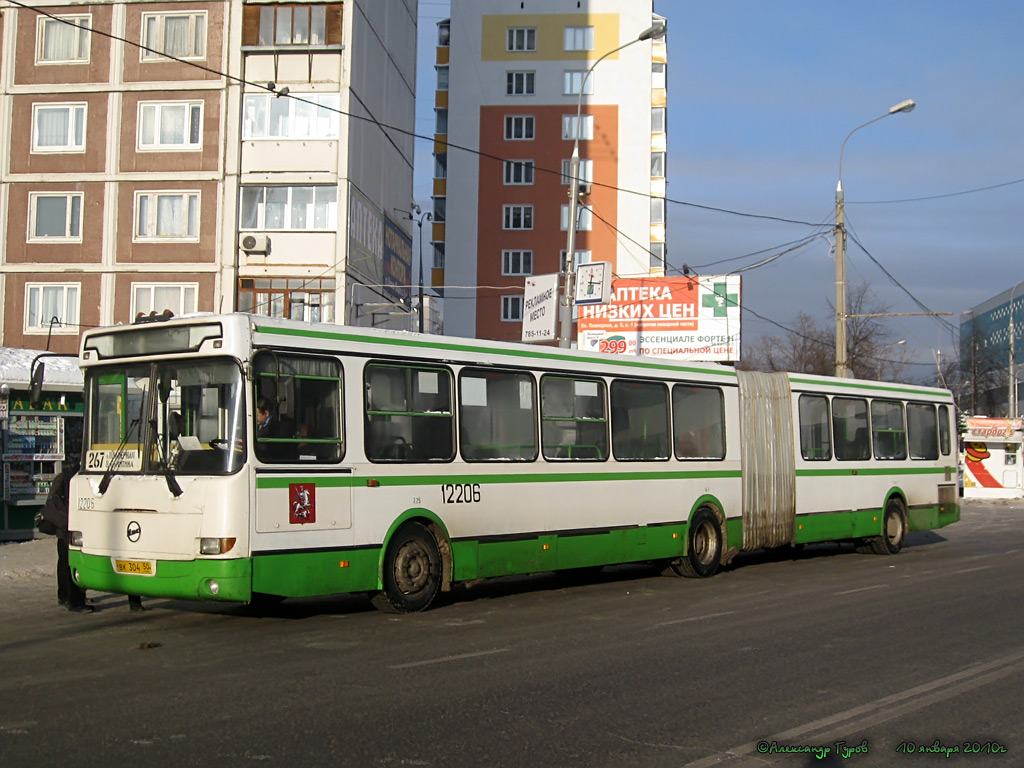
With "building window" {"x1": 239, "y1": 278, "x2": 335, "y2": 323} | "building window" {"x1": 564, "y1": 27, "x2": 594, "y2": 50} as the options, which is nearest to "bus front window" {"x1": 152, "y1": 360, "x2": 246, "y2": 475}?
"building window" {"x1": 239, "y1": 278, "x2": 335, "y2": 323}

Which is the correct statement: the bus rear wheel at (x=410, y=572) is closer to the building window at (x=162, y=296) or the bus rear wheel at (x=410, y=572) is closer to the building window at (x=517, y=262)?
the building window at (x=162, y=296)

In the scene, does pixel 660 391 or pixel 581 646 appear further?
pixel 660 391

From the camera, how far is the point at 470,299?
62.7 meters

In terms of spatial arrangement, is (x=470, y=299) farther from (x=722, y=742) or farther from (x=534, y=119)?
(x=722, y=742)

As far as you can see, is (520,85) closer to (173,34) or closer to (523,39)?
(523,39)

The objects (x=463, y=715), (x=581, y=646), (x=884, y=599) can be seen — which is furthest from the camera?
(x=884, y=599)

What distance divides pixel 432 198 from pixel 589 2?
14277 mm

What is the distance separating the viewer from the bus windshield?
1027 cm

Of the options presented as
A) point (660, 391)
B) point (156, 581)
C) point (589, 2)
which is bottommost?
point (156, 581)

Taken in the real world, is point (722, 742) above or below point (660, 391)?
below

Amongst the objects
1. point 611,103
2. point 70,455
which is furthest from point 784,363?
point 70,455

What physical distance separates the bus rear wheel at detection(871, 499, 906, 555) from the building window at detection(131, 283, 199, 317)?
24036 mm

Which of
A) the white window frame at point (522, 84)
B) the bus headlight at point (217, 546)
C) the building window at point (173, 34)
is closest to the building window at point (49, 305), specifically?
the building window at point (173, 34)

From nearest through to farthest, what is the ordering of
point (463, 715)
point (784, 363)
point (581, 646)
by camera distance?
point (463, 715) < point (581, 646) < point (784, 363)
